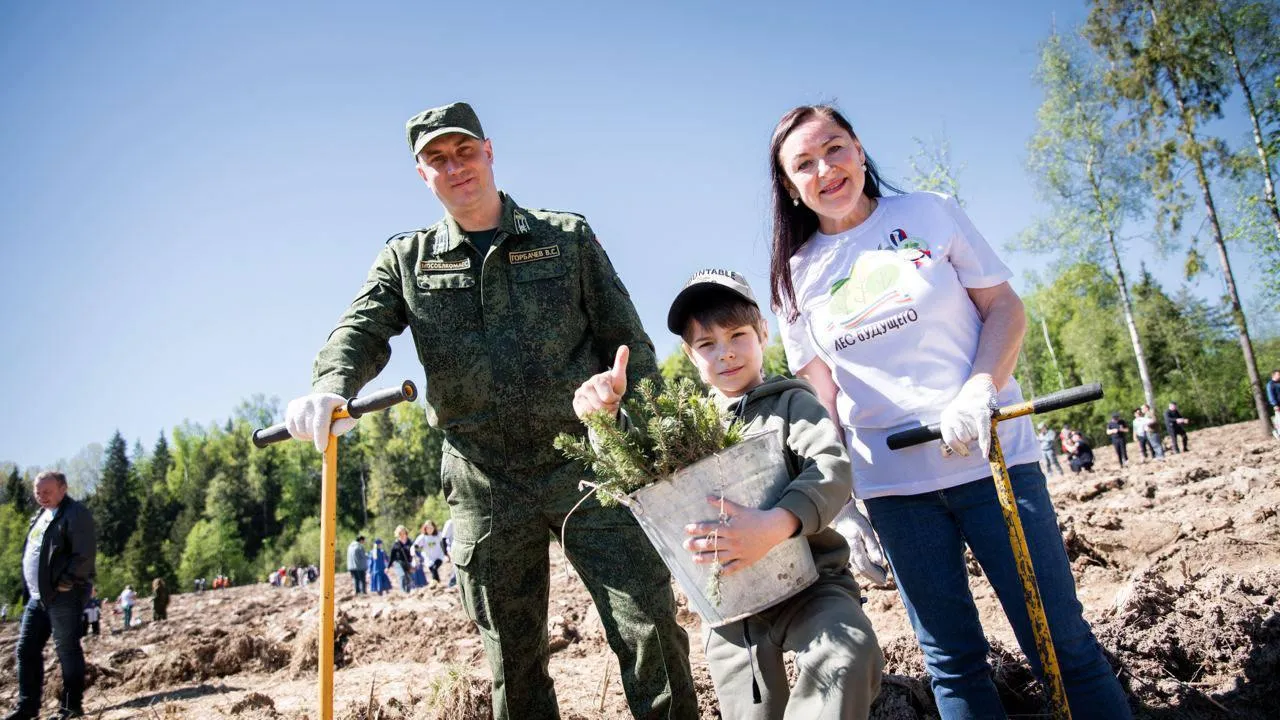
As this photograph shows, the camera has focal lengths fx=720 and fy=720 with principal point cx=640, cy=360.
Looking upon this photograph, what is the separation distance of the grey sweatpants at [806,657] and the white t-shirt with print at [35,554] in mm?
6968

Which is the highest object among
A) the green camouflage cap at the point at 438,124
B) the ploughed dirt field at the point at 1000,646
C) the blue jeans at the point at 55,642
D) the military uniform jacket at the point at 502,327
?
the green camouflage cap at the point at 438,124

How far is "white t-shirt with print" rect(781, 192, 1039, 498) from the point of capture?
2.38 metres

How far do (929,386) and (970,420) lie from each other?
380 millimetres

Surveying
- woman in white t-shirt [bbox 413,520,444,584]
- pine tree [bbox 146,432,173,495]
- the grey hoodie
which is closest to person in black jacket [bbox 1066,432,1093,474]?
woman in white t-shirt [bbox 413,520,444,584]

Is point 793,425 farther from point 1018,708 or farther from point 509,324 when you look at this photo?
point 1018,708

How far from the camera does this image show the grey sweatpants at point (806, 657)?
1.81 metres

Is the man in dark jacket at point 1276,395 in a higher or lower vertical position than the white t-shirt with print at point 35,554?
lower

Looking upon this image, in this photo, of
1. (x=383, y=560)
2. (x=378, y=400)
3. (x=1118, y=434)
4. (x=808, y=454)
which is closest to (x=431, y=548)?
(x=383, y=560)

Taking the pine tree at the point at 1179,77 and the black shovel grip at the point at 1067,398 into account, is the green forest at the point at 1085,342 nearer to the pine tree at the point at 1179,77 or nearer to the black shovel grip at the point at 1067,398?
the pine tree at the point at 1179,77

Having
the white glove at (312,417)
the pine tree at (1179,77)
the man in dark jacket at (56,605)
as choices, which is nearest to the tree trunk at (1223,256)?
the pine tree at (1179,77)

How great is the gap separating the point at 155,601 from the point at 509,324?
2075 centimetres

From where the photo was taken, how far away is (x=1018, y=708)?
3289 millimetres

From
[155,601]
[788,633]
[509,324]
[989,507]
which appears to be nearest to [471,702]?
[509,324]

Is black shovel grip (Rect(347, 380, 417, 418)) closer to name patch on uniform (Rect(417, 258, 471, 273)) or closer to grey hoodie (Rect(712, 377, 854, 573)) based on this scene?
name patch on uniform (Rect(417, 258, 471, 273))
